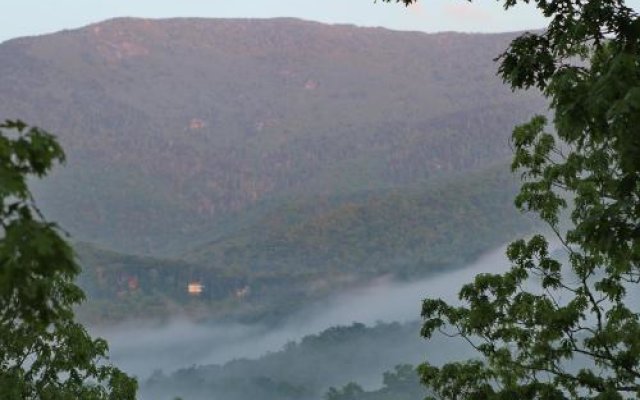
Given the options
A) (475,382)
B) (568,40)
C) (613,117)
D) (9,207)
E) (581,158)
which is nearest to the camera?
(9,207)

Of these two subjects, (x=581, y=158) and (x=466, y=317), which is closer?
(x=581, y=158)

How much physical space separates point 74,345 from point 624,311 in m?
11.9

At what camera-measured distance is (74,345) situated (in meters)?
20.9

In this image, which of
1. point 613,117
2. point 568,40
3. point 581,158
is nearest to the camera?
point 613,117

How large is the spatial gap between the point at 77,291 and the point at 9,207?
13277 millimetres

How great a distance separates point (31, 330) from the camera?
19734mm

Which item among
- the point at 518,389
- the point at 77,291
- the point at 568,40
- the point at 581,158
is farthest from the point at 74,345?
the point at 568,40

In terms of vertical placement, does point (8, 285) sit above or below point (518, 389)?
below

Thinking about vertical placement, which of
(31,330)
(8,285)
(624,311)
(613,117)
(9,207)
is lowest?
(8,285)

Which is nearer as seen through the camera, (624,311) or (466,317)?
(624,311)

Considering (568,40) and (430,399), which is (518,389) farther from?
(568,40)

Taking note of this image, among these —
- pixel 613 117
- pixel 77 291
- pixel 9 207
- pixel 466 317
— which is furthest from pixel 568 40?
pixel 77 291

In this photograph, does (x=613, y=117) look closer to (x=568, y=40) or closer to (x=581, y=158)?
(x=568, y=40)

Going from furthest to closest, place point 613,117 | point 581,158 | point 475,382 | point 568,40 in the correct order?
point 475,382 < point 581,158 < point 568,40 < point 613,117
